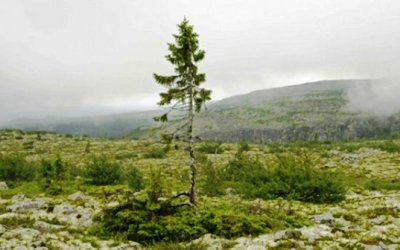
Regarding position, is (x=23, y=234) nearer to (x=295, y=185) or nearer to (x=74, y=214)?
(x=74, y=214)

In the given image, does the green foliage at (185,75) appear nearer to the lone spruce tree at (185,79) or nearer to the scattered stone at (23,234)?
the lone spruce tree at (185,79)

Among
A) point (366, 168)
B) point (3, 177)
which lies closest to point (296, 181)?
point (366, 168)

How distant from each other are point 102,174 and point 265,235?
25545 mm

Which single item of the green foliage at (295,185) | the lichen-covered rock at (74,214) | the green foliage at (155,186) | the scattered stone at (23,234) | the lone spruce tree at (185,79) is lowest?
the green foliage at (295,185)

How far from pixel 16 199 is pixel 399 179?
3810 cm

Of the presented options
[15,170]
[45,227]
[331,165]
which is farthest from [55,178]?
[331,165]

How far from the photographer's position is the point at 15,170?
47125 millimetres

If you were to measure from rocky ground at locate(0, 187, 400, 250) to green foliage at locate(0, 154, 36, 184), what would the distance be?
68.9 feet

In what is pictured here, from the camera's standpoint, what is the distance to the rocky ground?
16.9 m

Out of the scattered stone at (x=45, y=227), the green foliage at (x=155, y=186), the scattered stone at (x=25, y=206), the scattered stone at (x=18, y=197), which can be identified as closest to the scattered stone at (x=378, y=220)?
the green foliage at (x=155, y=186)

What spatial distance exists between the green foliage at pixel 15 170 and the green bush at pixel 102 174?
10.8 m

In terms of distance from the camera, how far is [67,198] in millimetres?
31875

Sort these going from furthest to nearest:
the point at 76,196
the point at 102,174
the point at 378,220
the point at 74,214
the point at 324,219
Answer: the point at 102,174, the point at 76,196, the point at 74,214, the point at 324,219, the point at 378,220

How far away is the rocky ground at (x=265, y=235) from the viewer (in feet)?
55.5
